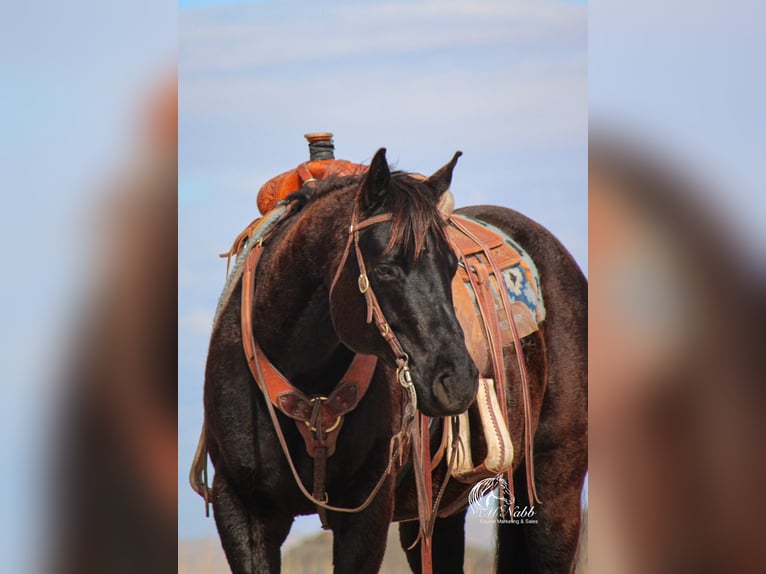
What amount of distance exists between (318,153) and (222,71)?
45 cm

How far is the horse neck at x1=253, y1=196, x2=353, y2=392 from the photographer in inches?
156

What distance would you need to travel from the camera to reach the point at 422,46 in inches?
176

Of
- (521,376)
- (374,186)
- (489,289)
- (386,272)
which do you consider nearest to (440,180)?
(374,186)

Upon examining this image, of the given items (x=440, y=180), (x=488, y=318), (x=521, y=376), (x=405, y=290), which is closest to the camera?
(x=405, y=290)

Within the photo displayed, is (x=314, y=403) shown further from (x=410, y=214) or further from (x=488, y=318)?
(x=488, y=318)

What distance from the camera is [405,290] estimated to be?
3734mm

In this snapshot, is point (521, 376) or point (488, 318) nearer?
point (488, 318)

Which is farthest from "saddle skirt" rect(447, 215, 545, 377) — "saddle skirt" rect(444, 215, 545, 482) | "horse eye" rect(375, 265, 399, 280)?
"horse eye" rect(375, 265, 399, 280)

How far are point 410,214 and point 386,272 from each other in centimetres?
18

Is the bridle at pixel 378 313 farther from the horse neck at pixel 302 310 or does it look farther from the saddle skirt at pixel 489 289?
the saddle skirt at pixel 489 289

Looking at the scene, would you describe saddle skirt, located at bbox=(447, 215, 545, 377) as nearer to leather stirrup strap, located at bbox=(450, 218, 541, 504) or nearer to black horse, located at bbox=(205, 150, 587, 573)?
leather stirrup strap, located at bbox=(450, 218, 541, 504)

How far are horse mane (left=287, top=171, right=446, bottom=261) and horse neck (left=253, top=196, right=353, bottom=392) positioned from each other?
198mm
